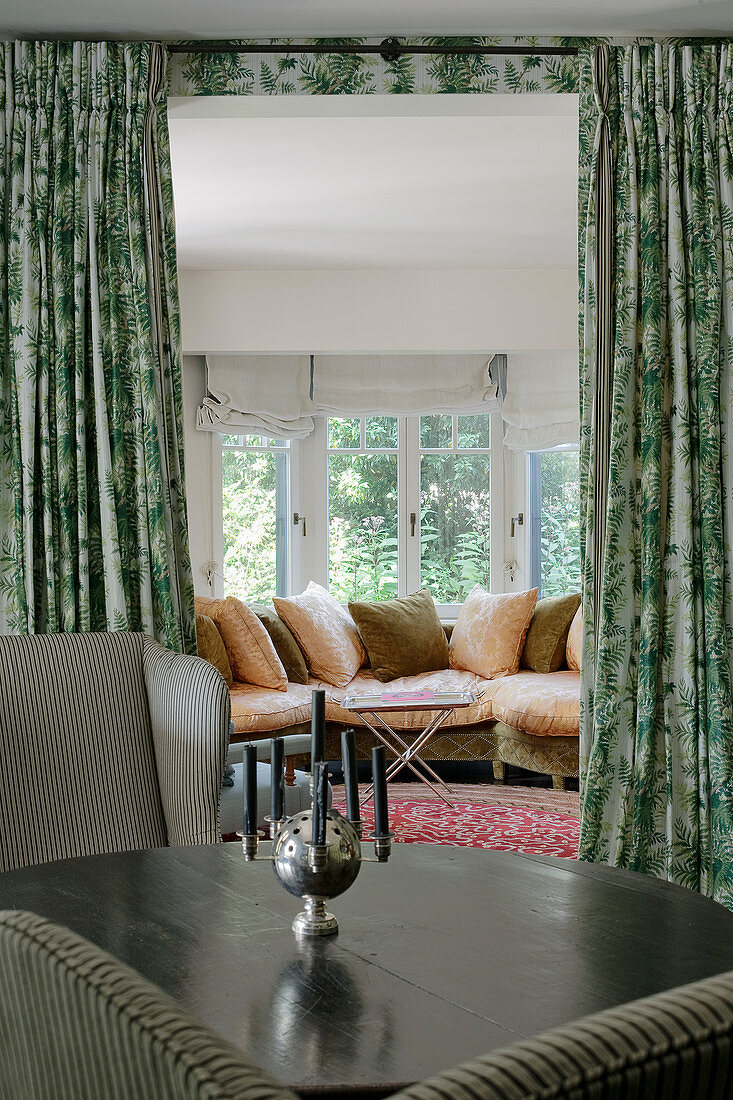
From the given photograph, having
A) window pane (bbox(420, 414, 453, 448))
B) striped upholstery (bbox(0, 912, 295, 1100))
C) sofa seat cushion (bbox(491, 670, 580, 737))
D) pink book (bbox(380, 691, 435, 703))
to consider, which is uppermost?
window pane (bbox(420, 414, 453, 448))

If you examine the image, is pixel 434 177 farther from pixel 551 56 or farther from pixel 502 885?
pixel 502 885

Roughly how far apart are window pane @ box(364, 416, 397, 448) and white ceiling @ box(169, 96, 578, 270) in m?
1.17

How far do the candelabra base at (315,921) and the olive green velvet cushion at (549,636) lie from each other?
14.4 feet

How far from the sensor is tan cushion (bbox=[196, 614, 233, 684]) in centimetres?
521

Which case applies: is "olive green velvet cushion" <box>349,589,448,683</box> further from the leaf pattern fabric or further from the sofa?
the leaf pattern fabric

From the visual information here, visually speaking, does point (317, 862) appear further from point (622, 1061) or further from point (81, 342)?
point (81, 342)

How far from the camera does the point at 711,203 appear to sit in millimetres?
3059

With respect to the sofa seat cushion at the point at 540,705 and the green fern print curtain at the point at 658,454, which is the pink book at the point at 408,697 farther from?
the green fern print curtain at the point at 658,454

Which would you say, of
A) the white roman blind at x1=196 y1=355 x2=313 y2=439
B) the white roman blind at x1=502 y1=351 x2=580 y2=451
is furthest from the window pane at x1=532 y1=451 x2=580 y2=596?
the white roman blind at x1=196 y1=355 x2=313 y2=439

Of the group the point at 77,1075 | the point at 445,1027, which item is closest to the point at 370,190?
the point at 445,1027

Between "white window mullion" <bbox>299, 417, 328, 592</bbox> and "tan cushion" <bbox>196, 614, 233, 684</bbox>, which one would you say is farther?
"white window mullion" <bbox>299, 417, 328, 592</bbox>

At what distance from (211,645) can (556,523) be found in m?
2.56

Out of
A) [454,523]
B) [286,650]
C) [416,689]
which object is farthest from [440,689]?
[454,523]

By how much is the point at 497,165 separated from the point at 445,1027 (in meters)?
3.78
